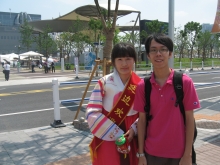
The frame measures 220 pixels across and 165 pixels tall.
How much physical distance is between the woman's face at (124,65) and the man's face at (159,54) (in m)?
0.30

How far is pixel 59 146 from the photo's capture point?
4.91 metres

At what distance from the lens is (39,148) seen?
15.8ft

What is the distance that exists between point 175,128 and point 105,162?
29.0 inches

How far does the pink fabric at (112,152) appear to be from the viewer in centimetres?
235

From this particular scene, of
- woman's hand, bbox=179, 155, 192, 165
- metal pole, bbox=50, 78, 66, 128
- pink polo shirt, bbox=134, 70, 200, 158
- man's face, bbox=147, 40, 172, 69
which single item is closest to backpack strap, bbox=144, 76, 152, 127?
pink polo shirt, bbox=134, 70, 200, 158

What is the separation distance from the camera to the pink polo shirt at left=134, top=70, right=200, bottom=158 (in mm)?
2016

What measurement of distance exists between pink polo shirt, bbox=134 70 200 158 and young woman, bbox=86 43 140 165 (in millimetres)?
223

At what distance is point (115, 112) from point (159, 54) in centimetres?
65

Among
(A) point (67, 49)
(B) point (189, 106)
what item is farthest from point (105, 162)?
(A) point (67, 49)

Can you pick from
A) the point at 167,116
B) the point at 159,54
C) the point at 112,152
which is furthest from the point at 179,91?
the point at 112,152

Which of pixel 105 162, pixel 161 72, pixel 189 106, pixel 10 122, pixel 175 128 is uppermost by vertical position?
pixel 161 72

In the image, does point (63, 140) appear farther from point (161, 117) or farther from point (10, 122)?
point (161, 117)

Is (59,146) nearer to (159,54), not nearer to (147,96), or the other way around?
(147,96)

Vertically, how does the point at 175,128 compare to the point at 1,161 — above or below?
above
